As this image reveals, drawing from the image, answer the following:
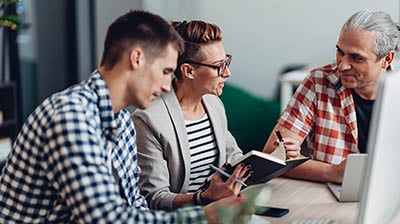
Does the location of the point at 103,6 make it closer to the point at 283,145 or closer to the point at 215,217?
the point at 283,145

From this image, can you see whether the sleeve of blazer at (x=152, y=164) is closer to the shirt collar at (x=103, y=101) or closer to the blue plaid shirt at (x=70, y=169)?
the blue plaid shirt at (x=70, y=169)

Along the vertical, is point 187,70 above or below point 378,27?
below

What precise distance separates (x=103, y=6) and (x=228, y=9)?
90 cm

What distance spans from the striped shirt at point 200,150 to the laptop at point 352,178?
421mm

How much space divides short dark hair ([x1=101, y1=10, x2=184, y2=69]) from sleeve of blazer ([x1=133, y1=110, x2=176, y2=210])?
501 mm

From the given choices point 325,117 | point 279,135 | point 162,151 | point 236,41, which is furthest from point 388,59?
point 236,41

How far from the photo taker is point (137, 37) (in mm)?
1537

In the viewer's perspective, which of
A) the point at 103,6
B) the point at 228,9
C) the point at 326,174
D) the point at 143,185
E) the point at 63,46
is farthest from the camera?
the point at 63,46

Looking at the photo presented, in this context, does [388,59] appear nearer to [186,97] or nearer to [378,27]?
[378,27]

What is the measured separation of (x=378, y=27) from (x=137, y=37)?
3.32 ft

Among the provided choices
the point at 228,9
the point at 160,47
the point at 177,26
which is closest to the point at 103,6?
the point at 228,9

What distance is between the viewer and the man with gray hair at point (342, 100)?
7.34 ft

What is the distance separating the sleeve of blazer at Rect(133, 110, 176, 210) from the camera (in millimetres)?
1998

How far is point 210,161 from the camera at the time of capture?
2.22 meters
